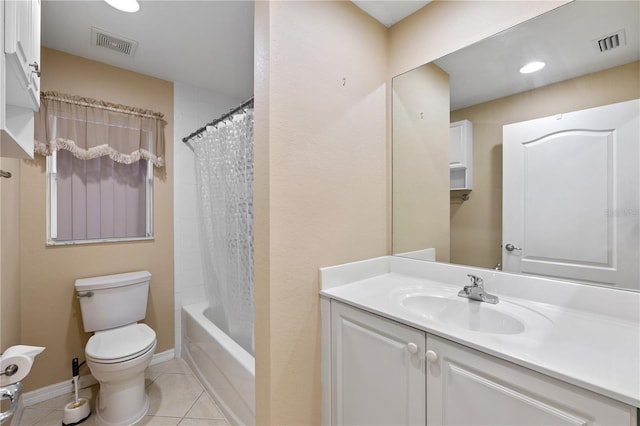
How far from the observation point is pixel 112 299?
6.25ft

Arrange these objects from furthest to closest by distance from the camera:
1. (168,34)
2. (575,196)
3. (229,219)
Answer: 1. (229,219)
2. (168,34)
3. (575,196)

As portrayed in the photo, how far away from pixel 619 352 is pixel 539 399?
0.93 feet

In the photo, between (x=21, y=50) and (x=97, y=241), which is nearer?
(x=21, y=50)

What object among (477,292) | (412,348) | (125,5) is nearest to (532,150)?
(477,292)

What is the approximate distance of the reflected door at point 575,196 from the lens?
3.27 feet

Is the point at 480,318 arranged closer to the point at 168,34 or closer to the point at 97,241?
the point at 168,34

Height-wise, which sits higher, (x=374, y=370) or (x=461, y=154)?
(x=461, y=154)

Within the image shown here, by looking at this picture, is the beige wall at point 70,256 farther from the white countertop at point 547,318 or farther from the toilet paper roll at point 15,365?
the white countertop at point 547,318

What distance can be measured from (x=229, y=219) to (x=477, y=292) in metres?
1.50

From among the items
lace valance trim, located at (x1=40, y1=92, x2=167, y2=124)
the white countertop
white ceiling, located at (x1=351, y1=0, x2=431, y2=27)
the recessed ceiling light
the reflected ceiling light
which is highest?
white ceiling, located at (x1=351, y1=0, x2=431, y2=27)

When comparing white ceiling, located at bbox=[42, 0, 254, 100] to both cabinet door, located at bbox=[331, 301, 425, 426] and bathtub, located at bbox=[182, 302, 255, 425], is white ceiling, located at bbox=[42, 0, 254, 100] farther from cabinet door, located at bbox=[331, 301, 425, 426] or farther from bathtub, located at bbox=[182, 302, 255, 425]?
bathtub, located at bbox=[182, 302, 255, 425]

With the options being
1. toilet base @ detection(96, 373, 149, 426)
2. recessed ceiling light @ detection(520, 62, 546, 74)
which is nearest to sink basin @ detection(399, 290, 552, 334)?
recessed ceiling light @ detection(520, 62, 546, 74)

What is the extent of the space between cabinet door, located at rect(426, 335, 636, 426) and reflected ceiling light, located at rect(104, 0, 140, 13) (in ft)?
6.96

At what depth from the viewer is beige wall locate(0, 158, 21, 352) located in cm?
139
